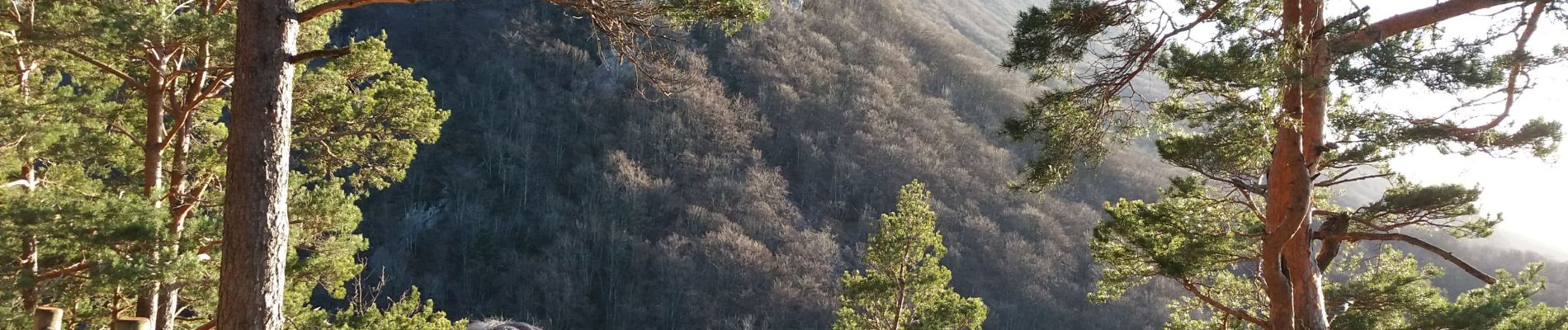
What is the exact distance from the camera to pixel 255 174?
4.02 meters

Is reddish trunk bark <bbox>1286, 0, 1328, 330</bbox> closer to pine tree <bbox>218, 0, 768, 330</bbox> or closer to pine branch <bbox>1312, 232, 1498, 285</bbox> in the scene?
pine branch <bbox>1312, 232, 1498, 285</bbox>

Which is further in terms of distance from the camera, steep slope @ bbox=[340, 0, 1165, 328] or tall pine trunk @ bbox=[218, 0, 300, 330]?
steep slope @ bbox=[340, 0, 1165, 328]

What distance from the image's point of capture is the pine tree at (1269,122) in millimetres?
5000

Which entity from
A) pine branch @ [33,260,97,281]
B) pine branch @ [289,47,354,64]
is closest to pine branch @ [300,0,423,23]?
pine branch @ [289,47,354,64]

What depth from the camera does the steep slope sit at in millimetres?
32906

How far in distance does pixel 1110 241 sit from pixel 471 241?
30580 millimetres

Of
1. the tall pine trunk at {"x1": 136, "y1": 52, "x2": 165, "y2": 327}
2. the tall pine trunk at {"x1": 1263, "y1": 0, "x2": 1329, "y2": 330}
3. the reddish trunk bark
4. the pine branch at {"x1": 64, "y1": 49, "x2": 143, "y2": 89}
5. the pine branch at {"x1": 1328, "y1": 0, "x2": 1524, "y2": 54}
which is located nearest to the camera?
the pine branch at {"x1": 1328, "y1": 0, "x2": 1524, "y2": 54}

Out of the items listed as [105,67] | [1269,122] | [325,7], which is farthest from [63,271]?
[1269,122]

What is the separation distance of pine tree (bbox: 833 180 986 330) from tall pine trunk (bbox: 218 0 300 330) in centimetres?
909

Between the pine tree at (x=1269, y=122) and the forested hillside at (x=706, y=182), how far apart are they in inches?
911

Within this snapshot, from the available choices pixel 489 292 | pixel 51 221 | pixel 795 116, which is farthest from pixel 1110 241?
pixel 795 116

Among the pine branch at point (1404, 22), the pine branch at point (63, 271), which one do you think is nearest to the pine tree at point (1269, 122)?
Result: the pine branch at point (1404, 22)

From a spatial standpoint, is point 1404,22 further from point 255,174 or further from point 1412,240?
point 255,174

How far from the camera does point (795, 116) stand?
43688mm
